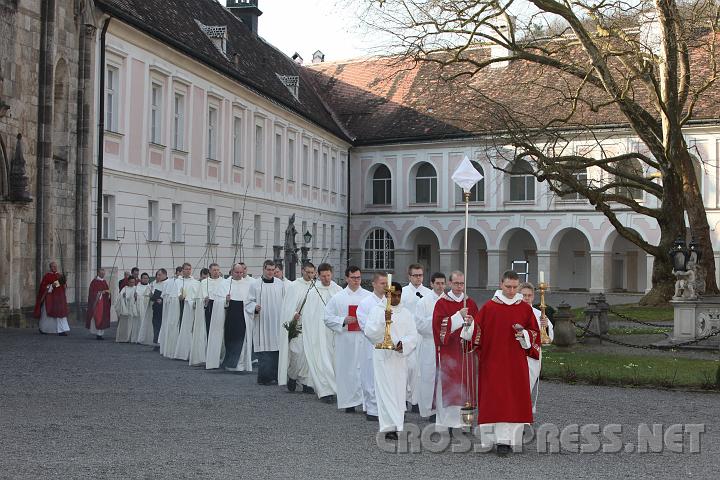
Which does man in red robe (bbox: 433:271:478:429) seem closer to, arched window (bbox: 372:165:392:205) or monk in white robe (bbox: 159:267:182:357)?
monk in white robe (bbox: 159:267:182:357)

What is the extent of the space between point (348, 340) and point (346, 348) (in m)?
0.10

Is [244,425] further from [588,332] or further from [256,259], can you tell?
[256,259]

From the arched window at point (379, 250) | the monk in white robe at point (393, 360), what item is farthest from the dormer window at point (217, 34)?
the monk in white robe at point (393, 360)

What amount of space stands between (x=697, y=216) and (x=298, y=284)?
18.4 m

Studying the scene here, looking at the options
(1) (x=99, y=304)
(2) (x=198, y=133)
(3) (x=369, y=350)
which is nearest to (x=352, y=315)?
(3) (x=369, y=350)

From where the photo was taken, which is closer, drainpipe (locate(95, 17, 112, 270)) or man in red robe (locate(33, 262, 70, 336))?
man in red robe (locate(33, 262, 70, 336))

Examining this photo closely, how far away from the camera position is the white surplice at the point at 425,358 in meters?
11.6

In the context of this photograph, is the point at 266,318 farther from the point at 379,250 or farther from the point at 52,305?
the point at 379,250

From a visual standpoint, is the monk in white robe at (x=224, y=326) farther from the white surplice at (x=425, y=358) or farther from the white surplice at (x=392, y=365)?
the white surplice at (x=392, y=365)

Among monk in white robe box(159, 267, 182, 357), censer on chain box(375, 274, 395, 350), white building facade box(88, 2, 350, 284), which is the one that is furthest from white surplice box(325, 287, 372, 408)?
white building facade box(88, 2, 350, 284)

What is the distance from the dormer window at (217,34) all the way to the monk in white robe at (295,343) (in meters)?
24.4

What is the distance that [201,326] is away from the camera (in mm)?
18188

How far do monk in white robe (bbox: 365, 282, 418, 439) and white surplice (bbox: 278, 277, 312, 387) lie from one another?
3522 mm

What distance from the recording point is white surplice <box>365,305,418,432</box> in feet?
34.3
